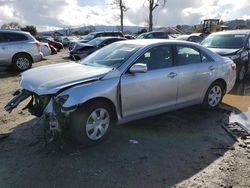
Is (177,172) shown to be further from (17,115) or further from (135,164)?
(17,115)

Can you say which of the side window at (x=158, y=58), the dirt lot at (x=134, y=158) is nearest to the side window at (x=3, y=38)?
the dirt lot at (x=134, y=158)

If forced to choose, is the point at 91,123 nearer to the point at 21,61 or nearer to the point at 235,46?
the point at 235,46

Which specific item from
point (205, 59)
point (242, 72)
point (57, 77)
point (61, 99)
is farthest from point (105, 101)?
point (242, 72)

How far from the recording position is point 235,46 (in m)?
10.1

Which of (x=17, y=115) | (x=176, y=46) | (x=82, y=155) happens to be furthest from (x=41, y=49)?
Answer: (x=82, y=155)

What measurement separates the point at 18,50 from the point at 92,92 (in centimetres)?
898

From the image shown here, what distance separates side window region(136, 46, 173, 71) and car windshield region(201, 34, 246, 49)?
530 cm

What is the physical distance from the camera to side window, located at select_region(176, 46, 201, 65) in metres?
5.77

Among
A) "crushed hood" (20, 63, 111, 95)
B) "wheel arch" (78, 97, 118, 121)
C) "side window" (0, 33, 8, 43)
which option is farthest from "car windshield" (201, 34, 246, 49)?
"side window" (0, 33, 8, 43)

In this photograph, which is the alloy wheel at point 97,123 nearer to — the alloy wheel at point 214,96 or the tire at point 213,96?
the tire at point 213,96

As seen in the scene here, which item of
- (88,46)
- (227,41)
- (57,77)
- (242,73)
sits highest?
(227,41)

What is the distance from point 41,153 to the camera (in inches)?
173

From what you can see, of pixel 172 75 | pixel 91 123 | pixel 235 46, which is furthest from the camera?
pixel 235 46

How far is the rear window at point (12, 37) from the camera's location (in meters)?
12.0
